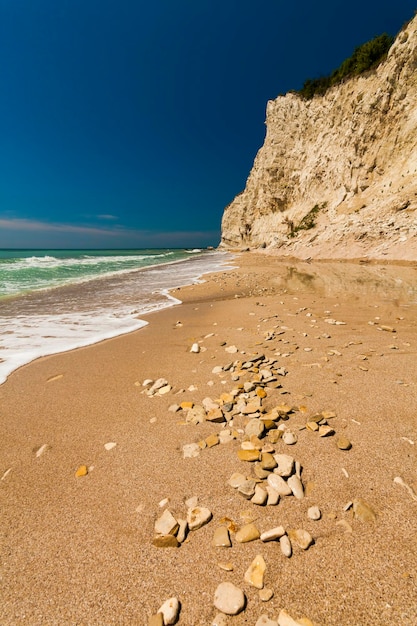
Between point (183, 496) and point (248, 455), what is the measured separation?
0.64 meters

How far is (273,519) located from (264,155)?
59178 mm

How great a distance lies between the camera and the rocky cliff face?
21.8 m

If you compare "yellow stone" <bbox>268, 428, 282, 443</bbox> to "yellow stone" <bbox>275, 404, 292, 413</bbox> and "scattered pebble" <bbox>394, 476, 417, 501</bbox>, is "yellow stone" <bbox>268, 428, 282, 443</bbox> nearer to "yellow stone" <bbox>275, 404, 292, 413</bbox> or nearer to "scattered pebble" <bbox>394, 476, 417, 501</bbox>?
"yellow stone" <bbox>275, 404, 292, 413</bbox>

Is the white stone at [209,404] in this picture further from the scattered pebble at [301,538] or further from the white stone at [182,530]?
the scattered pebble at [301,538]

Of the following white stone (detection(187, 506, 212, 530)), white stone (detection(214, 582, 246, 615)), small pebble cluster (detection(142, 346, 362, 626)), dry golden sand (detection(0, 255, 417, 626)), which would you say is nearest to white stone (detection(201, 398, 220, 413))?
small pebble cluster (detection(142, 346, 362, 626))

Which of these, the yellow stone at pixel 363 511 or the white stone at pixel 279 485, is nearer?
the yellow stone at pixel 363 511

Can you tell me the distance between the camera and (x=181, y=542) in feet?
5.69

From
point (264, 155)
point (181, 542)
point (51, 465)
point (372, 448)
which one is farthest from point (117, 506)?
point (264, 155)

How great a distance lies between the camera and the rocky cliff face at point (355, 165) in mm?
21797

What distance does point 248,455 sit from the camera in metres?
2.38

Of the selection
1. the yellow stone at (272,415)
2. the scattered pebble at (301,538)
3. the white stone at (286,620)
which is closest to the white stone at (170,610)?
the white stone at (286,620)

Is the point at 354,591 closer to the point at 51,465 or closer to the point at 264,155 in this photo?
the point at 51,465

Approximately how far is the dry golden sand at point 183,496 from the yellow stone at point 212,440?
0.19 ft

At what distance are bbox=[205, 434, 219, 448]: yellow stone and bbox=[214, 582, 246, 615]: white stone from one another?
111cm
